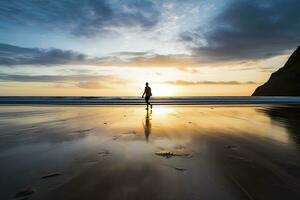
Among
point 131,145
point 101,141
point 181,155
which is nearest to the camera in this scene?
Answer: point 181,155

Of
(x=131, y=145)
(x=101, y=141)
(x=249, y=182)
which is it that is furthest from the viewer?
(x=101, y=141)

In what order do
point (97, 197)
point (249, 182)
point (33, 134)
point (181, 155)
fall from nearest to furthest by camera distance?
1. point (97, 197)
2. point (249, 182)
3. point (181, 155)
4. point (33, 134)

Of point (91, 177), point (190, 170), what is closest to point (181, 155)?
point (190, 170)

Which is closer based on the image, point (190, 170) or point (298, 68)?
point (190, 170)

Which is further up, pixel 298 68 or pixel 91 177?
pixel 298 68

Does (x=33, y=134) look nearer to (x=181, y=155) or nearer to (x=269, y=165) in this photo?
(x=181, y=155)

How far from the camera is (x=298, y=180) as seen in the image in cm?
398

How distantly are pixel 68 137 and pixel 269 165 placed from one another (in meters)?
6.29

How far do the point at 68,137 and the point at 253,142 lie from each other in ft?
20.3

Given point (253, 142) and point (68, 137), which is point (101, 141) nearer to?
point (68, 137)

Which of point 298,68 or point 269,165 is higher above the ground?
point 298,68

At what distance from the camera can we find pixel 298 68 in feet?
379

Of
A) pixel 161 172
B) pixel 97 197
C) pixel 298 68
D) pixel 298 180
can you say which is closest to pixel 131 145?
pixel 161 172

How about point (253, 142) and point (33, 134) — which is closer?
point (253, 142)
